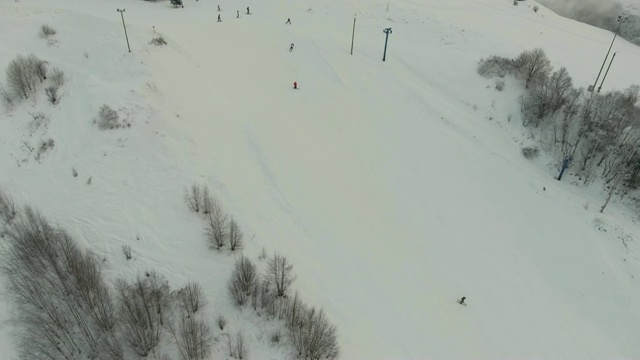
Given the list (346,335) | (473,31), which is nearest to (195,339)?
(346,335)

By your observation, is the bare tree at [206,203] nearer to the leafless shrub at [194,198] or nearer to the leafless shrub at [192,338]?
the leafless shrub at [194,198]

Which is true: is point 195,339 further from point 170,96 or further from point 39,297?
point 170,96

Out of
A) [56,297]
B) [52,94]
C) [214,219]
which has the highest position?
[52,94]

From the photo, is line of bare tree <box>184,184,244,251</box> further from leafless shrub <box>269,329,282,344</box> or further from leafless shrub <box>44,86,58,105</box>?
leafless shrub <box>44,86,58,105</box>

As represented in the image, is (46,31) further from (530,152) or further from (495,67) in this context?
(530,152)

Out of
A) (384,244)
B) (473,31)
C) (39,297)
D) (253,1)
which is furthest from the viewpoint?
(253,1)

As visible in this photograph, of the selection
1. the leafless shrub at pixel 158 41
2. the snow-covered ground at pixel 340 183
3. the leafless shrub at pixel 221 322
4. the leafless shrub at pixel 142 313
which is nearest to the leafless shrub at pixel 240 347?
the snow-covered ground at pixel 340 183

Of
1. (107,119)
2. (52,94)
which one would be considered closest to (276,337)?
(107,119)
